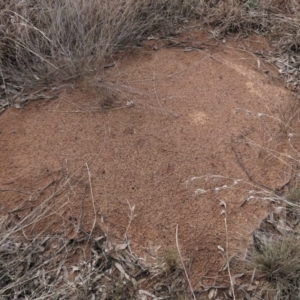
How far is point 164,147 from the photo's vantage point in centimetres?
205

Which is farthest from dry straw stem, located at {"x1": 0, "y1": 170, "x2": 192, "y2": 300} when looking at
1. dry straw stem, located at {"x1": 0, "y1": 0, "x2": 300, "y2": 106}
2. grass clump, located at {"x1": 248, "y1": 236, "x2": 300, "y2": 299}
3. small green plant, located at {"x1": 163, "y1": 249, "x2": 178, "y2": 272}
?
dry straw stem, located at {"x1": 0, "y1": 0, "x2": 300, "y2": 106}

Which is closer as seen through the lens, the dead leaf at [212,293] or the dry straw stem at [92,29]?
the dead leaf at [212,293]

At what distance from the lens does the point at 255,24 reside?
2885mm

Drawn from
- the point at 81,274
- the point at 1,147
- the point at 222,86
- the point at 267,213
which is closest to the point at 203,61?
the point at 222,86

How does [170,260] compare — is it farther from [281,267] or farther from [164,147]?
[164,147]

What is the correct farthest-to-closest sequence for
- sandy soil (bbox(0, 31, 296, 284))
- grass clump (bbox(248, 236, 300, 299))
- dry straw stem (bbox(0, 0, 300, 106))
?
dry straw stem (bbox(0, 0, 300, 106))
sandy soil (bbox(0, 31, 296, 284))
grass clump (bbox(248, 236, 300, 299))

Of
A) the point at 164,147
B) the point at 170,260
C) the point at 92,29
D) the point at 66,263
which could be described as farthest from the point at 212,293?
the point at 92,29

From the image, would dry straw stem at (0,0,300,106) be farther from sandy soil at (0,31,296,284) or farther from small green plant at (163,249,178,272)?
small green plant at (163,249,178,272)

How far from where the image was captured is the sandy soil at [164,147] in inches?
70.7

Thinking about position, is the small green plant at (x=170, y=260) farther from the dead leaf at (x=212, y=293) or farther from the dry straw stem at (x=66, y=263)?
the dead leaf at (x=212, y=293)

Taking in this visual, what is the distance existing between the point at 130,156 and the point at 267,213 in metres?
0.67

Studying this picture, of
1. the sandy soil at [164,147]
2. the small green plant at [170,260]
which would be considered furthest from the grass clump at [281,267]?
the small green plant at [170,260]

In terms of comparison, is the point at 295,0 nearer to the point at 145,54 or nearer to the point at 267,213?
the point at 145,54

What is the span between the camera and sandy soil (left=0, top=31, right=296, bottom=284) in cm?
180
